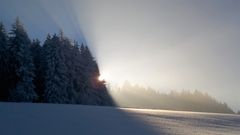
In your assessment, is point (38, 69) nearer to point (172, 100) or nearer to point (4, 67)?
point (4, 67)

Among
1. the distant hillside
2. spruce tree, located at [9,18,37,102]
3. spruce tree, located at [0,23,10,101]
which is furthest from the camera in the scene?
the distant hillside

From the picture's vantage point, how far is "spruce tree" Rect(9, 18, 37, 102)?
4778 centimetres

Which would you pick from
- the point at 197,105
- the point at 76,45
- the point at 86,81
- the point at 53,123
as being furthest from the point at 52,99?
the point at 197,105

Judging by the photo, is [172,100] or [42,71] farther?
[172,100]

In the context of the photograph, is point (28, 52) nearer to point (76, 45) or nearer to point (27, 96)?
point (27, 96)

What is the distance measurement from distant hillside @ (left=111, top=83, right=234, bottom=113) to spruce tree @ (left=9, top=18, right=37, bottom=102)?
170 ft

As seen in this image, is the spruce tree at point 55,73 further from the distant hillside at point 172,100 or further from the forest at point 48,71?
the distant hillside at point 172,100

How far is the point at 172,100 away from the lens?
113438mm

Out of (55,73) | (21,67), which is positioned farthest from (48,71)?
(21,67)

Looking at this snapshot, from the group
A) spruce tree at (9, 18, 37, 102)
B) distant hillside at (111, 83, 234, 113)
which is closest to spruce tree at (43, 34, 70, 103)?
spruce tree at (9, 18, 37, 102)

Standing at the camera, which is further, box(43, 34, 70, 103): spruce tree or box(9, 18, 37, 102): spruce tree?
box(43, 34, 70, 103): spruce tree

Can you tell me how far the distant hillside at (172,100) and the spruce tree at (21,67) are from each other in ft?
170

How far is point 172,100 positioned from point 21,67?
68785 millimetres

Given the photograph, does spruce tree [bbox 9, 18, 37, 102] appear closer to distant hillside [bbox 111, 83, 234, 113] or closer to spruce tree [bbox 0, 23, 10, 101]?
spruce tree [bbox 0, 23, 10, 101]
